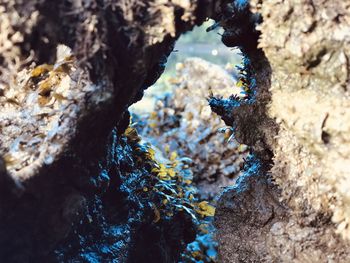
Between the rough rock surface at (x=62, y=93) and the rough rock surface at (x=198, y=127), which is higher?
the rough rock surface at (x=198, y=127)

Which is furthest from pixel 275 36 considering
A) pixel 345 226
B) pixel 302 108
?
pixel 345 226

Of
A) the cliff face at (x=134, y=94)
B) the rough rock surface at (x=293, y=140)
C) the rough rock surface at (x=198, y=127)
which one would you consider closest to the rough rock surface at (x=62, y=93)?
the cliff face at (x=134, y=94)

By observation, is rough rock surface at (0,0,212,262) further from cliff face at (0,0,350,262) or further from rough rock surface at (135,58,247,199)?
rough rock surface at (135,58,247,199)

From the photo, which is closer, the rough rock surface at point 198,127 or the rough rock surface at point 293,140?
the rough rock surface at point 293,140

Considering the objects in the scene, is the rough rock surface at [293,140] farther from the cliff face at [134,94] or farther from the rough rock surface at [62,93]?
the rough rock surface at [62,93]

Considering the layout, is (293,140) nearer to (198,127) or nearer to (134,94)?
(134,94)

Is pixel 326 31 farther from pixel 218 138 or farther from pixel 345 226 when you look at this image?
pixel 218 138

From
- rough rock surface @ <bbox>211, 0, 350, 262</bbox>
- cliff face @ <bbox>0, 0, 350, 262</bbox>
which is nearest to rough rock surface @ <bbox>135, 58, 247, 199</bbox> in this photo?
rough rock surface @ <bbox>211, 0, 350, 262</bbox>

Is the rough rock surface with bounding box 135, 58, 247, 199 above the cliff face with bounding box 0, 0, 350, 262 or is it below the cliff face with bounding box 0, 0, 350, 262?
above

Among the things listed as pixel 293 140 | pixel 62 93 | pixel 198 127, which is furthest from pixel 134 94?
pixel 198 127
